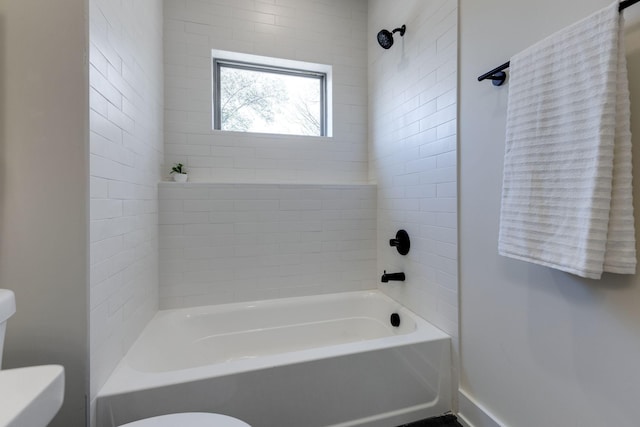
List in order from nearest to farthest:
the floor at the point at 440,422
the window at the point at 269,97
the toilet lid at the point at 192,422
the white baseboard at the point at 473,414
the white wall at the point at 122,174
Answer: the toilet lid at the point at 192,422
the white wall at the point at 122,174
the white baseboard at the point at 473,414
the floor at the point at 440,422
the window at the point at 269,97

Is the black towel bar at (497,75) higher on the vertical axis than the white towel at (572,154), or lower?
higher

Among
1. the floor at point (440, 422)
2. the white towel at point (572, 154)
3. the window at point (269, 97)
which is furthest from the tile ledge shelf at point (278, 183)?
the floor at point (440, 422)

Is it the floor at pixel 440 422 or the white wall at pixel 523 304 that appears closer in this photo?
the white wall at pixel 523 304

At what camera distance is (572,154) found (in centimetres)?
89

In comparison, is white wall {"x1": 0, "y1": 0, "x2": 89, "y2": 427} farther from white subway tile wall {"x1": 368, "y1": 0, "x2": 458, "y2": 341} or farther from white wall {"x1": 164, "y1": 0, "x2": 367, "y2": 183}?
white subway tile wall {"x1": 368, "y1": 0, "x2": 458, "y2": 341}

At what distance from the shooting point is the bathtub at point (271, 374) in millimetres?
1181

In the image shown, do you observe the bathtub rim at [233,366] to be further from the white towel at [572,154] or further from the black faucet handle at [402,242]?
the white towel at [572,154]

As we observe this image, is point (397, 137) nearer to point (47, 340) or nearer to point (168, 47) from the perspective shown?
point (168, 47)

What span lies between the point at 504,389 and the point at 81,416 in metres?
1.67

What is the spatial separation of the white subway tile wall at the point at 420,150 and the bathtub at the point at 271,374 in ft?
0.76

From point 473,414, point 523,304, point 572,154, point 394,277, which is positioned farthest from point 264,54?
point 473,414

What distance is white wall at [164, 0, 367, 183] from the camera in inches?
82.1

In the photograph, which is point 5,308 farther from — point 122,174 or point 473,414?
point 473,414

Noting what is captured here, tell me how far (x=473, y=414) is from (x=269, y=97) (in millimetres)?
2494
